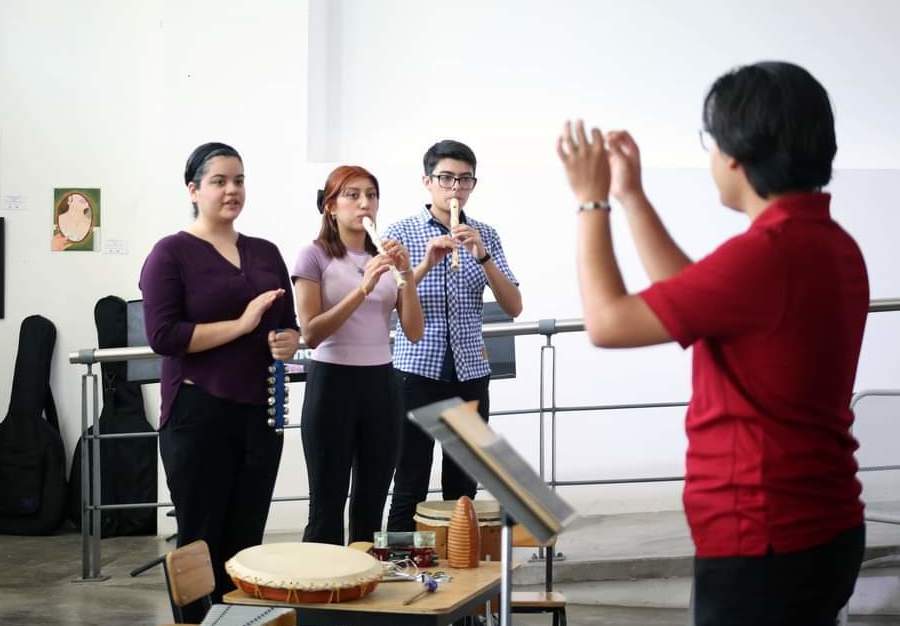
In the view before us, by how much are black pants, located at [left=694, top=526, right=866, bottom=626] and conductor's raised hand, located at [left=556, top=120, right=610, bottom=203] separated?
0.51 meters

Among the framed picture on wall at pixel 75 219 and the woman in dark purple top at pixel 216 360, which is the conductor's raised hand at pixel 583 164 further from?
the framed picture on wall at pixel 75 219

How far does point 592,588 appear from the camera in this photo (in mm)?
4953

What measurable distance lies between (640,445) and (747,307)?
14.8 ft

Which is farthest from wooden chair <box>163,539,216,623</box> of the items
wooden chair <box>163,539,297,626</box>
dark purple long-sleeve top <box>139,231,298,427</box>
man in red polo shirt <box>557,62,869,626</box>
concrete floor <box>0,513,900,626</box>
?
concrete floor <box>0,513,900,626</box>

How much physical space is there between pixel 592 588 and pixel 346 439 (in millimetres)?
1677

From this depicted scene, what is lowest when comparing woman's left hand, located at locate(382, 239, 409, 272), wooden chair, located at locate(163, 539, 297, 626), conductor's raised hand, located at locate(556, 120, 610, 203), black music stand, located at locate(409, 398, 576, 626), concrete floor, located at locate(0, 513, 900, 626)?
concrete floor, located at locate(0, 513, 900, 626)

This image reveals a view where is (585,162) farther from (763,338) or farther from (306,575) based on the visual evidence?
(306,575)

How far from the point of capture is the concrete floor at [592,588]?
4.65m

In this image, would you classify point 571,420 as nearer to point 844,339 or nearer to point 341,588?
point 341,588

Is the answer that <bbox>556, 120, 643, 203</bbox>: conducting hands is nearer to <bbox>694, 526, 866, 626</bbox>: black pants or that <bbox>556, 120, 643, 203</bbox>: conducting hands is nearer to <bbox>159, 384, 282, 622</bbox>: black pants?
<bbox>694, 526, 866, 626</bbox>: black pants

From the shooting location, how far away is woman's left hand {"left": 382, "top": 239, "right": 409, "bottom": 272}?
3662 mm

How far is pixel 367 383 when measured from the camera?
368 cm

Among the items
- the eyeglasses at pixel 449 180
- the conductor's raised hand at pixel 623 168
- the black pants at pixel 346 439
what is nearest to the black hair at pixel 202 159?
the black pants at pixel 346 439

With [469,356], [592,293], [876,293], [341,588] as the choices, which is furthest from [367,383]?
[876,293]
